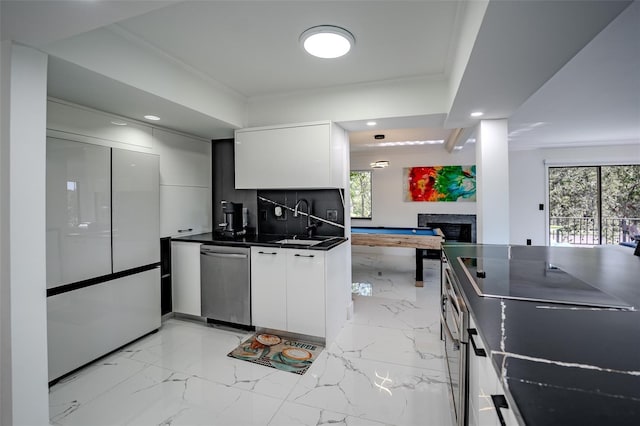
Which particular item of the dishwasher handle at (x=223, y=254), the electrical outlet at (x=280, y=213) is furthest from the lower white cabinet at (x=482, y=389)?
the electrical outlet at (x=280, y=213)

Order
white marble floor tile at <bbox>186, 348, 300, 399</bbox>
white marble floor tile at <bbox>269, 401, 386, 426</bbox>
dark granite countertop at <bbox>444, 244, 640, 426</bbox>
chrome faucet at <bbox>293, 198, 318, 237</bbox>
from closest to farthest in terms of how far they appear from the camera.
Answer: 1. dark granite countertop at <bbox>444, 244, 640, 426</bbox>
2. white marble floor tile at <bbox>269, 401, 386, 426</bbox>
3. white marble floor tile at <bbox>186, 348, 300, 399</bbox>
4. chrome faucet at <bbox>293, 198, 318, 237</bbox>

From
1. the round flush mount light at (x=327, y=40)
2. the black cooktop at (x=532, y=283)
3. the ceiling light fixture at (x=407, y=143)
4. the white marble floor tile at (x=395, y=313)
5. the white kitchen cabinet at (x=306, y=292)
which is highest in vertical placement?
the ceiling light fixture at (x=407, y=143)

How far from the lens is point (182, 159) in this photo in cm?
334

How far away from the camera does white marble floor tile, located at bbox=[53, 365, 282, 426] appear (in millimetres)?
1748

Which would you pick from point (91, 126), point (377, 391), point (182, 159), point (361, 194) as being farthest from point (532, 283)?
point (361, 194)

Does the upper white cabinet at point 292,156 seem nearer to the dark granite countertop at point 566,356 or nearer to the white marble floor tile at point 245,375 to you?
the white marble floor tile at point 245,375

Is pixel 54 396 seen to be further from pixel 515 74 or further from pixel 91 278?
pixel 515 74

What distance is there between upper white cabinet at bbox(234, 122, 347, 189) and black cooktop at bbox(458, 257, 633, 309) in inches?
60.7

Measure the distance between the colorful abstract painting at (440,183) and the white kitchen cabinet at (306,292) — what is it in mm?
4547

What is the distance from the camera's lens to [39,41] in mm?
1416

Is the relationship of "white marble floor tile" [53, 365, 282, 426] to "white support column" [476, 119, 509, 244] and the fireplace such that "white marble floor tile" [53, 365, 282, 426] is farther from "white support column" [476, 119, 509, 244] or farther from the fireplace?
the fireplace

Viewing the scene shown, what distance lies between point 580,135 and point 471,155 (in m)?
1.74

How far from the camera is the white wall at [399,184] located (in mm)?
6340

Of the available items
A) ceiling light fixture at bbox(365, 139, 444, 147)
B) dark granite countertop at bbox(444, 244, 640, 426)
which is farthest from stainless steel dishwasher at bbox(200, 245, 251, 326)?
ceiling light fixture at bbox(365, 139, 444, 147)
